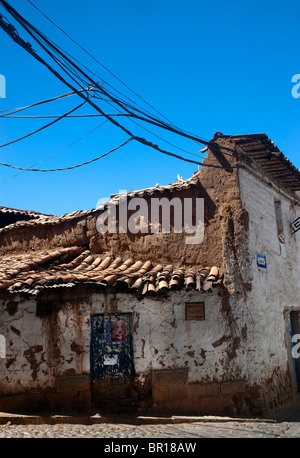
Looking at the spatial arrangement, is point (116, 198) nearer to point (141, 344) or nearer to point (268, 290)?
point (141, 344)

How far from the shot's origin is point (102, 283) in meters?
7.89

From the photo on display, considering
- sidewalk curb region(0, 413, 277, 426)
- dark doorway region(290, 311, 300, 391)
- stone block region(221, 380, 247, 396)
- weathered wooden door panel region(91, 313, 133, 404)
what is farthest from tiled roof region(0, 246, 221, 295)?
dark doorway region(290, 311, 300, 391)

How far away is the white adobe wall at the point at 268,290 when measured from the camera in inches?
341

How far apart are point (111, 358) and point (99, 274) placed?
5.64 ft

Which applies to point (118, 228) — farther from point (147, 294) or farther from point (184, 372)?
point (184, 372)

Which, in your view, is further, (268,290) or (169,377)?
(268,290)

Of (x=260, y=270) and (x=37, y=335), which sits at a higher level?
(x=260, y=270)

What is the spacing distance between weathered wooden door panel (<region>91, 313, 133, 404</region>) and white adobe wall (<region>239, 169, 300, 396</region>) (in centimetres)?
249

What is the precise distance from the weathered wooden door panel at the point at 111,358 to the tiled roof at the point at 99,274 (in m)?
0.76

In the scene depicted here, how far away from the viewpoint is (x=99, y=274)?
8.49 meters

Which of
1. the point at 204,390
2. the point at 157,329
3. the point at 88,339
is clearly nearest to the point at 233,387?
the point at 204,390

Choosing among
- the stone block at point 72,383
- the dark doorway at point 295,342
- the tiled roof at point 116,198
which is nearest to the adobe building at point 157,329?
the stone block at point 72,383
